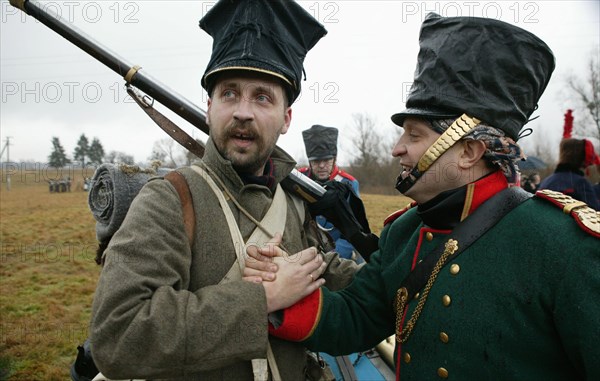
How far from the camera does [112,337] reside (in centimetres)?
129

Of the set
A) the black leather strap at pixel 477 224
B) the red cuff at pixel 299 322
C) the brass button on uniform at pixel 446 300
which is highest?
the black leather strap at pixel 477 224

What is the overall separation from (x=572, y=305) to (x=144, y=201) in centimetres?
157

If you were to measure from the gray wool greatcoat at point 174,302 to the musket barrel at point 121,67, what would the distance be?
0.99 meters

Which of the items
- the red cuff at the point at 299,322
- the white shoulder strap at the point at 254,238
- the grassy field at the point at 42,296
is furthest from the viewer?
the grassy field at the point at 42,296

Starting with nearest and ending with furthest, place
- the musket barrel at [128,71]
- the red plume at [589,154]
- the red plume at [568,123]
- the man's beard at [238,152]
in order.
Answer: the man's beard at [238,152] → the musket barrel at [128,71] → the red plume at [589,154] → the red plume at [568,123]

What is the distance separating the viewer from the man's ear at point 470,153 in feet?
5.16

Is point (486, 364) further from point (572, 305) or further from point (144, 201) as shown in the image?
point (144, 201)

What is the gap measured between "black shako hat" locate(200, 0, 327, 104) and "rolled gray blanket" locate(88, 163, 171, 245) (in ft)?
2.11

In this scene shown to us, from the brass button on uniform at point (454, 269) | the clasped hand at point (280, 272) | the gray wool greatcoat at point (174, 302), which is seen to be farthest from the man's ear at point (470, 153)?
the gray wool greatcoat at point (174, 302)

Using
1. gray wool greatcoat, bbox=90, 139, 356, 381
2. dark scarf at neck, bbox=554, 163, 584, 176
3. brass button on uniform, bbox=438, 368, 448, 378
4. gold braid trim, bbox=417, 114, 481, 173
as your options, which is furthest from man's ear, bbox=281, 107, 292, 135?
dark scarf at neck, bbox=554, 163, 584, 176

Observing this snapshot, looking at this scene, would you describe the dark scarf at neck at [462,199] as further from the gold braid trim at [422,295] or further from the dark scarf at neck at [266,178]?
the dark scarf at neck at [266,178]

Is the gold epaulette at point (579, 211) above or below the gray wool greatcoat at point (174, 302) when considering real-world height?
above

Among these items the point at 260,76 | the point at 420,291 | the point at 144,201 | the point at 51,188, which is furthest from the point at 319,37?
the point at 51,188

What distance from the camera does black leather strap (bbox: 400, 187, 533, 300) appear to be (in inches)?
60.4
